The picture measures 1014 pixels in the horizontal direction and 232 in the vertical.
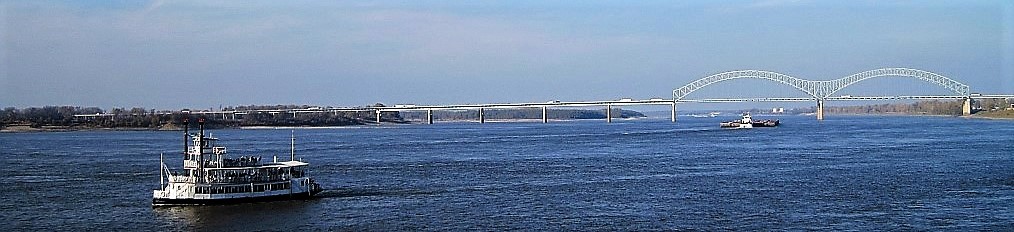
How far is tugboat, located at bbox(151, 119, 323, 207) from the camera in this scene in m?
33.7

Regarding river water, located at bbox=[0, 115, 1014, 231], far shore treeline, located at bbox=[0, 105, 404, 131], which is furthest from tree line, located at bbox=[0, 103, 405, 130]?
river water, located at bbox=[0, 115, 1014, 231]

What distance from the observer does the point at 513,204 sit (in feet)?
110

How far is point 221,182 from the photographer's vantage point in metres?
33.9

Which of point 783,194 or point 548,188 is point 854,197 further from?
point 548,188

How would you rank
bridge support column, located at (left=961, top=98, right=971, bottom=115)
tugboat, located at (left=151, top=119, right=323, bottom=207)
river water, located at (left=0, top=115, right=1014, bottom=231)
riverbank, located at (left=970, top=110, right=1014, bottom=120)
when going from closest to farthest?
river water, located at (left=0, top=115, right=1014, bottom=231), tugboat, located at (left=151, top=119, right=323, bottom=207), riverbank, located at (left=970, top=110, right=1014, bottom=120), bridge support column, located at (left=961, top=98, right=971, bottom=115)

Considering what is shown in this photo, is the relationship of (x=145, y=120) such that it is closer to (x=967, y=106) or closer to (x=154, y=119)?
(x=154, y=119)

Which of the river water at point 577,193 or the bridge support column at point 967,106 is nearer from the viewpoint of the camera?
the river water at point 577,193

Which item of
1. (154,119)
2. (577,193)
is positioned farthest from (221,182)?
(154,119)

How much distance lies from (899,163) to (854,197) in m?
16.6

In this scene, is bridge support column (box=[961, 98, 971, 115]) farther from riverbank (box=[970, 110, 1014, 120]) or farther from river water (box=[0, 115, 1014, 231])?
river water (box=[0, 115, 1014, 231])

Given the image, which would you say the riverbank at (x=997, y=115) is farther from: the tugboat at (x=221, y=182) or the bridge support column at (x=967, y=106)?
the tugboat at (x=221, y=182)

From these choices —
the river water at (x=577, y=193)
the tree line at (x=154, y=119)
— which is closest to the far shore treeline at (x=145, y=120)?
the tree line at (x=154, y=119)

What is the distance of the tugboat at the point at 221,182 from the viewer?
33656 millimetres

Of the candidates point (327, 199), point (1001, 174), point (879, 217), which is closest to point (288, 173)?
point (327, 199)
